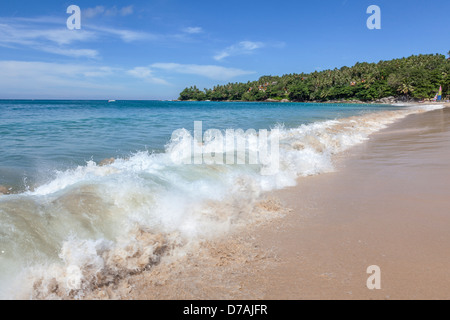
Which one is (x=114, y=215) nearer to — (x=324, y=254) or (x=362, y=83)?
(x=324, y=254)

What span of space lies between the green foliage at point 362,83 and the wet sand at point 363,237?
80.4 m

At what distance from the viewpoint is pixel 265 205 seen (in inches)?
164

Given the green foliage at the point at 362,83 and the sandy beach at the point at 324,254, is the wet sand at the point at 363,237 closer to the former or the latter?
the sandy beach at the point at 324,254

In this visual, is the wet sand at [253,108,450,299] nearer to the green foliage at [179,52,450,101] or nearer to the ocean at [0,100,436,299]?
the ocean at [0,100,436,299]

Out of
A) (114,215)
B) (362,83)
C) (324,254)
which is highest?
(362,83)

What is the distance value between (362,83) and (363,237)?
101511 mm

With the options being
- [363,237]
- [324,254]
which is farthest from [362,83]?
[324,254]

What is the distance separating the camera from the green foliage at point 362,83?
72.8 metres

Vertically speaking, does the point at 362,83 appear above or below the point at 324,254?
above

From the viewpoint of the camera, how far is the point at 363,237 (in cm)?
321

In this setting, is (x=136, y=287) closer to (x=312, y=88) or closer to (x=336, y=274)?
(x=336, y=274)

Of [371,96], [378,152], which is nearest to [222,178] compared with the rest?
[378,152]

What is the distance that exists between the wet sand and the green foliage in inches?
3167

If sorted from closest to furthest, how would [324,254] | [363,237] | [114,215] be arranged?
[324,254]
[363,237]
[114,215]
